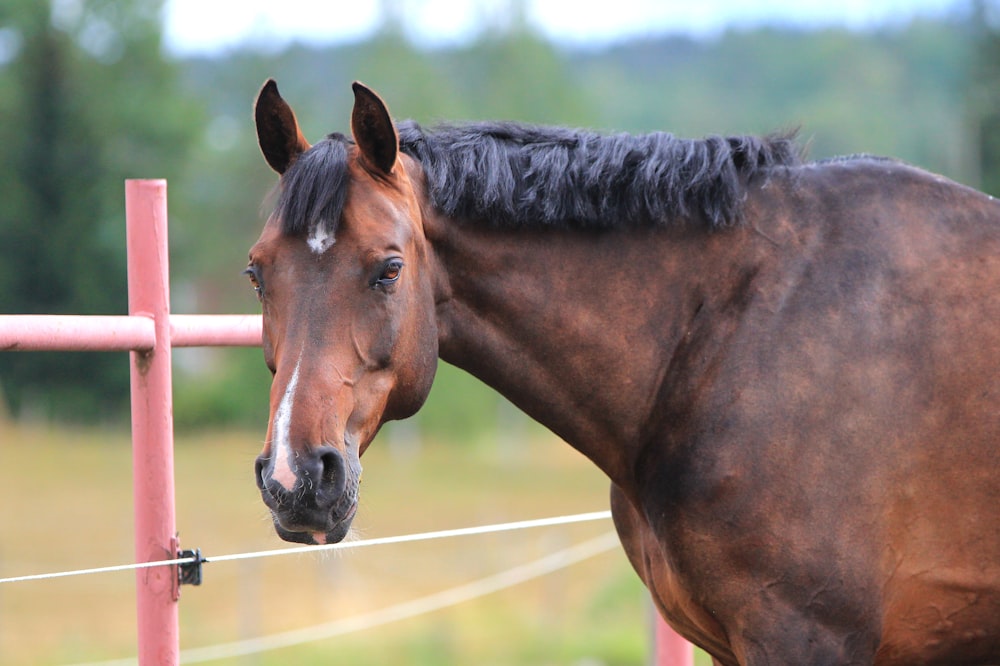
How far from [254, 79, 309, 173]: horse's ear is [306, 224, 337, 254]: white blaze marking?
0.28 metres

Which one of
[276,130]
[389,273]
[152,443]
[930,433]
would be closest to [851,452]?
[930,433]

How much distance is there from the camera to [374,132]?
2678 millimetres

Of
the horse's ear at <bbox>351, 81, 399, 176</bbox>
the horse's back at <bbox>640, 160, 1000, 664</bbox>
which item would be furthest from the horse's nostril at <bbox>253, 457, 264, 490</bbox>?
the horse's back at <bbox>640, 160, 1000, 664</bbox>

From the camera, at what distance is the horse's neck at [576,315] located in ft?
9.42

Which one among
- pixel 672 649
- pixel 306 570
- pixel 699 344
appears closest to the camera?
pixel 699 344

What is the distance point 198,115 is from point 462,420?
488 inches

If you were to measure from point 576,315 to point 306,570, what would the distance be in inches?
576

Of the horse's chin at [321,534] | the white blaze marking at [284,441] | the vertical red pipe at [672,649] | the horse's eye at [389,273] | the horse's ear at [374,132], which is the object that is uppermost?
the horse's ear at [374,132]

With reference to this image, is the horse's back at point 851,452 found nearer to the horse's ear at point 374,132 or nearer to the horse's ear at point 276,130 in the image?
the horse's ear at point 374,132

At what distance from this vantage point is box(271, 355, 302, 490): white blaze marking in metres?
2.36

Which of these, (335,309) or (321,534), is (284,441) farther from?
(335,309)

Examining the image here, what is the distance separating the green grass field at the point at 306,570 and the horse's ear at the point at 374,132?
806mm

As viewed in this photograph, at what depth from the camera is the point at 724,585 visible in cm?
268

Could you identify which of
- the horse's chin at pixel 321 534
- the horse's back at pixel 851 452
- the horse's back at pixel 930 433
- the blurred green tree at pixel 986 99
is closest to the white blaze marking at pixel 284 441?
the horse's chin at pixel 321 534
